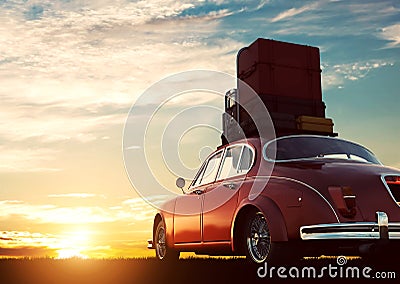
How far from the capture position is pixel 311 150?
24.6 ft

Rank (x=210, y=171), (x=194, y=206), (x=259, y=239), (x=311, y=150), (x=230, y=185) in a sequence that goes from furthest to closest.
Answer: (x=210, y=171) < (x=194, y=206) < (x=230, y=185) < (x=311, y=150) < (x=259, y=239)

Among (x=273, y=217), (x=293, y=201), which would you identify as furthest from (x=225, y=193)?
(x=293, y=201)

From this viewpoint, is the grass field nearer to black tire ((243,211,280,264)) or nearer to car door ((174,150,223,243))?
black tire ((243,211,280,264))

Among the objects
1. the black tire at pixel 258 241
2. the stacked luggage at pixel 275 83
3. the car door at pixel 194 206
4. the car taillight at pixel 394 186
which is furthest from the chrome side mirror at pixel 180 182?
the stacked luggage at pixel 275 83

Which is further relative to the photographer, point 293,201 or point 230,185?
point 230,185

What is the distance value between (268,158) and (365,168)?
1173 millimetres

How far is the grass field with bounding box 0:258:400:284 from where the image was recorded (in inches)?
269

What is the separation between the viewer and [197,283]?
656 cm

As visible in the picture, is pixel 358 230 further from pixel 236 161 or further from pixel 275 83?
pixel 275 83

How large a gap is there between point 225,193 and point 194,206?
1.05 m

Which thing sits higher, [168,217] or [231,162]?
[231,162]

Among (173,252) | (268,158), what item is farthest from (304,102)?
(268,158)

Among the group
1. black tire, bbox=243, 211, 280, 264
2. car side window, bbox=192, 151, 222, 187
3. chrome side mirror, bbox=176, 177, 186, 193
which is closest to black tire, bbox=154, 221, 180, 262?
chrome side mirror, bbox=176, 177, 186, 193

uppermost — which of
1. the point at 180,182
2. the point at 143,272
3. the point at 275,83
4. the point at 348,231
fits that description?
the point at 275,83
